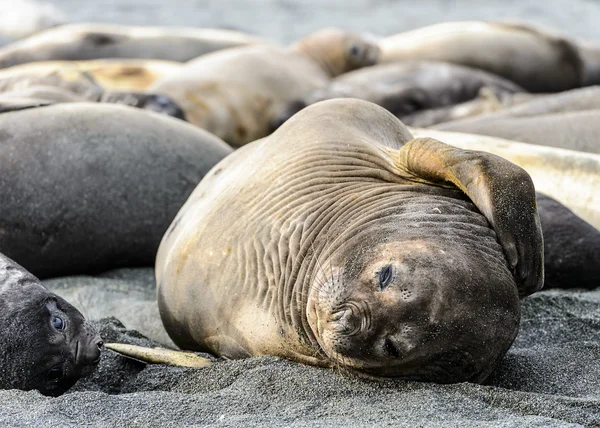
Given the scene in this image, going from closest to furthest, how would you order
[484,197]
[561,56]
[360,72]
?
[484,197], [360,72], [561,56]

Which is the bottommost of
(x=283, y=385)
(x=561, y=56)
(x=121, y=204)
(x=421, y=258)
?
(x=561, y=56)

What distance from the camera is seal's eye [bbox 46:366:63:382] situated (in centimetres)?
369

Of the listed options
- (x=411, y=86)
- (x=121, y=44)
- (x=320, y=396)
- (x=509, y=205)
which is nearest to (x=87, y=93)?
(x=411, y=86)

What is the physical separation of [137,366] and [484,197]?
142 cm

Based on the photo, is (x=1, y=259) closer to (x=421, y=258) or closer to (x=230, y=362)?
(x=230, y=362)

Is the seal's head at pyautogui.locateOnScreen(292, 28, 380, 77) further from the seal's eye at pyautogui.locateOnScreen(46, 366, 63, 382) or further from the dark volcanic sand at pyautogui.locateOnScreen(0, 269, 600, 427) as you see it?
the seal's eye at pyautogui.locateOnScreen(46, 366, 63, 382)

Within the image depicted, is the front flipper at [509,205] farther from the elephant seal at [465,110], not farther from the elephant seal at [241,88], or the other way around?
the elephant seal at [241,88]

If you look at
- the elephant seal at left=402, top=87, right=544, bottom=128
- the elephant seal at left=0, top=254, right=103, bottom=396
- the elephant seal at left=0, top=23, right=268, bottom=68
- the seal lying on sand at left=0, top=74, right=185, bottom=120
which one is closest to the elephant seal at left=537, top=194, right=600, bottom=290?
the elephant seal at left=0, top=254, right=103, bottom=396

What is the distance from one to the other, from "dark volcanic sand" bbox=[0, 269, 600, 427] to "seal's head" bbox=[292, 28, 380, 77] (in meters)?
5.83

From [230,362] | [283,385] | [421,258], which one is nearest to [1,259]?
[230,362]

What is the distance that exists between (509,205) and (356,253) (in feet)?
1.78

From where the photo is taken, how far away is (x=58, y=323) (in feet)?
12.5

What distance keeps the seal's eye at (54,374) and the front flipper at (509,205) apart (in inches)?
60.3

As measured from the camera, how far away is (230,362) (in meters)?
3.77
